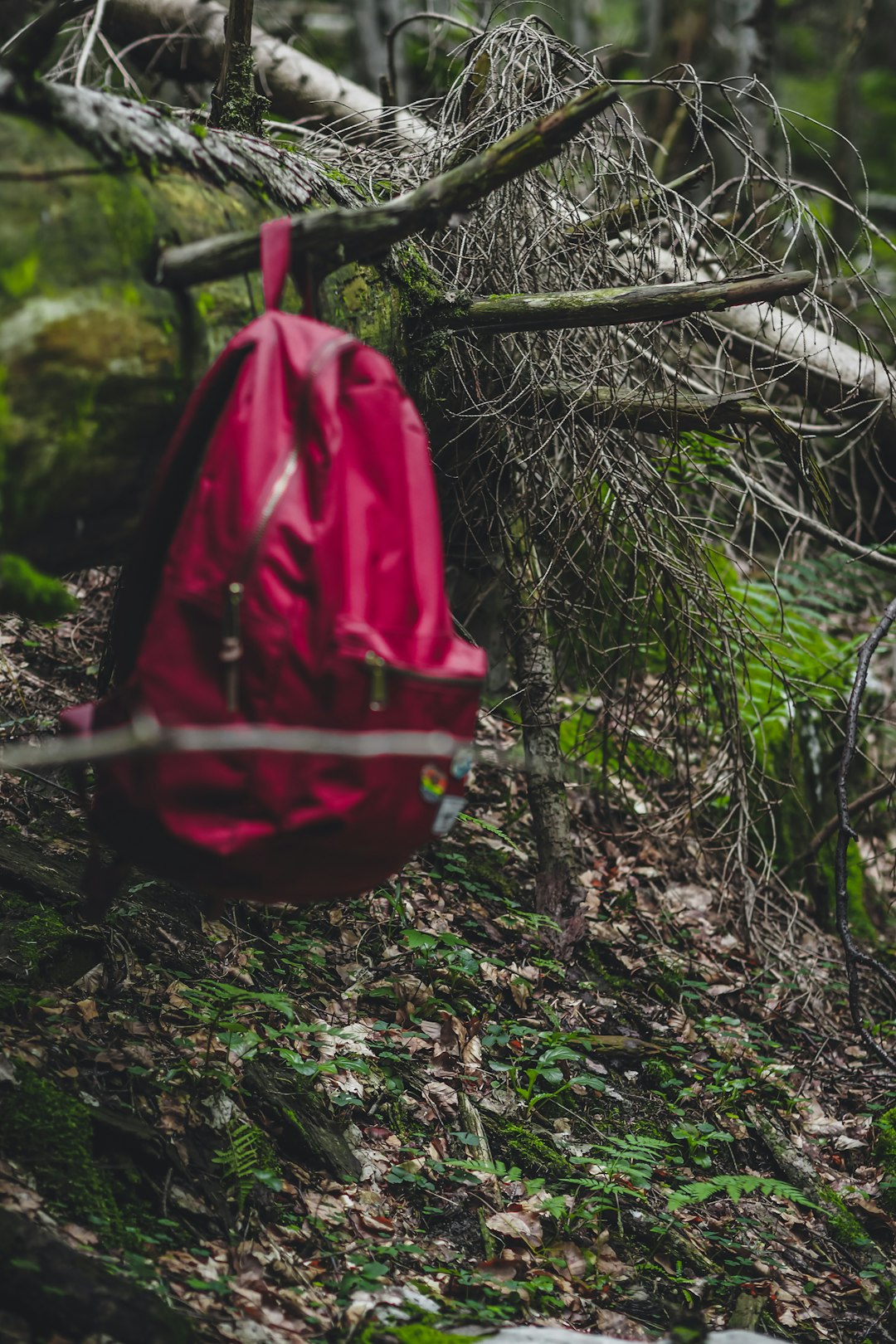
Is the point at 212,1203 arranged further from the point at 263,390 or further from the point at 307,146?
the point at 307,146

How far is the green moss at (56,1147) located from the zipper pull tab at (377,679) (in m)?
1.43

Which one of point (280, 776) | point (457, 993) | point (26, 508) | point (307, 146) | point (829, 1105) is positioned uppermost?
point (307, 146)

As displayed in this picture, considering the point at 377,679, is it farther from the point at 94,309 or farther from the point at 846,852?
the point at 846,852

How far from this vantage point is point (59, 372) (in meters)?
1.93

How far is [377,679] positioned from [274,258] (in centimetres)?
100

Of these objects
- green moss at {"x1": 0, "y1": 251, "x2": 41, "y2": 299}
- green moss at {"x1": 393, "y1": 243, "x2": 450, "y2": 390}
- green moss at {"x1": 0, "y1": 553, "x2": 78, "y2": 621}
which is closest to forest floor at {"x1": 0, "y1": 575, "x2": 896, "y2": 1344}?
green moss at {"x1": 0, "y1": 553, "x2": 78, "y2": 621}

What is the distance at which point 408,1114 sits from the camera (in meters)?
3.27

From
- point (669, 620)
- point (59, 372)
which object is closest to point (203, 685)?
point (59, 372)

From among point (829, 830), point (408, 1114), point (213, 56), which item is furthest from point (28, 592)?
point (213, 56)

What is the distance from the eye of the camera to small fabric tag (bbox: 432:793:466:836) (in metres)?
2.01

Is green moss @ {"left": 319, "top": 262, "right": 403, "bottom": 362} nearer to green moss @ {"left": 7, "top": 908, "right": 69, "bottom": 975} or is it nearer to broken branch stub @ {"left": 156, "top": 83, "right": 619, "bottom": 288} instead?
broken branch stub @ {"left": 156, "top": 83, "right": 619, "bottom": 288}

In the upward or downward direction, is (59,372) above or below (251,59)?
below

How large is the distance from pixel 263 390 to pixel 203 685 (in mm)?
593

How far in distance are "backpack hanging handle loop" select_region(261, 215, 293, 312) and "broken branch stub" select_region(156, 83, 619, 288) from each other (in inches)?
1.6
